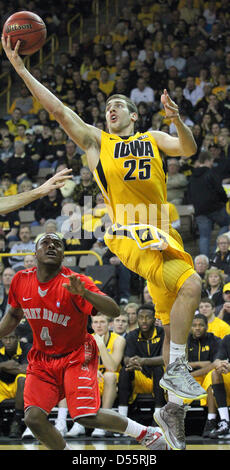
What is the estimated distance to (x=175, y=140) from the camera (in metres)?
6.25

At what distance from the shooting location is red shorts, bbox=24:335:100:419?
623cm

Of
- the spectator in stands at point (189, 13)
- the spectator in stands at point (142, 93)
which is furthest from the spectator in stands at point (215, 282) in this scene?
the spectator in stands at point (189, 13)

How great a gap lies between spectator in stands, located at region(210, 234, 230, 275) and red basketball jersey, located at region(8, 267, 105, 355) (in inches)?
219

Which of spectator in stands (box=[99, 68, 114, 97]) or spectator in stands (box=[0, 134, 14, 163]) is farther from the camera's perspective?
spectator in stands (box=[99, 68, 114, 97])

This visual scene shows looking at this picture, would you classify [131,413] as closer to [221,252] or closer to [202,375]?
[202,375]

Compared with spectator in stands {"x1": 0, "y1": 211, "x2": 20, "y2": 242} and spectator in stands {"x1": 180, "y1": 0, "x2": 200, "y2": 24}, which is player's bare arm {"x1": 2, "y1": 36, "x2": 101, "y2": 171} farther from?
spectator in stands {"x1": 180, "y1": 0, "x2": 200, "y2": 24}

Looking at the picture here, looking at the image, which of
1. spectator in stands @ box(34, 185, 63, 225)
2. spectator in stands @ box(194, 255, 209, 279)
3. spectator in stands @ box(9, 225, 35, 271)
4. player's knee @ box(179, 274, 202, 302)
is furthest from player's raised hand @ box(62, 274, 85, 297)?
spectator in stands @ box(34, 185, 63, 225)

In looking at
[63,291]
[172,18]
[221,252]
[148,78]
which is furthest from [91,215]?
[172,18]

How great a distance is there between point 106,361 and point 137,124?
7.11 metres

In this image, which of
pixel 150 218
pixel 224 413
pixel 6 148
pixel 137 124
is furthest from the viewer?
pixel 6 148

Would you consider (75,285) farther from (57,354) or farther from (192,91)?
(192,91)

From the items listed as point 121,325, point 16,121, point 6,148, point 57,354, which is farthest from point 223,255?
point 16,121

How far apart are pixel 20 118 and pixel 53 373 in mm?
12894

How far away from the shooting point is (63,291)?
645 cm
